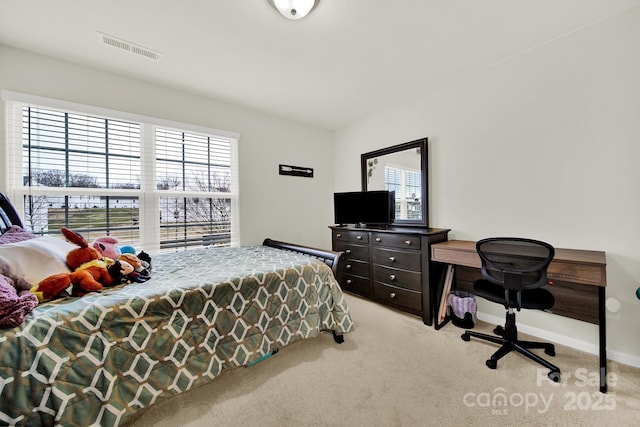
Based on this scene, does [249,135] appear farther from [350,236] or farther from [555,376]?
[555,376]

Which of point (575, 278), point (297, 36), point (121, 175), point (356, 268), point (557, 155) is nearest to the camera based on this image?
point (575, 278)

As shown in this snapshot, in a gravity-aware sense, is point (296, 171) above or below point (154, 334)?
above

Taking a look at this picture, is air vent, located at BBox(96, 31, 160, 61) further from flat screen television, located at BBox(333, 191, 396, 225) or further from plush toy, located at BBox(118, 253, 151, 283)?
flat screen television, located at BBox(333, 191, 396, 225)

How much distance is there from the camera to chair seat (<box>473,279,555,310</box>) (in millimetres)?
1667

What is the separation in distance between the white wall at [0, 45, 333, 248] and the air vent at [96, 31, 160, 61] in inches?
22.5

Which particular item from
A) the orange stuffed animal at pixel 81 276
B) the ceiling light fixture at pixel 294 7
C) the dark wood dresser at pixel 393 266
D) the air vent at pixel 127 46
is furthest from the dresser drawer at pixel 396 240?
the air vent at pixel 127 46

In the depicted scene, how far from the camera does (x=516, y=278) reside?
1.67 m

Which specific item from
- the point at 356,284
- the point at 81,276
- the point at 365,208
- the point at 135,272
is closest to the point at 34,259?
the point at 81,276

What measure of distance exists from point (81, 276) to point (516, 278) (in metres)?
2.73

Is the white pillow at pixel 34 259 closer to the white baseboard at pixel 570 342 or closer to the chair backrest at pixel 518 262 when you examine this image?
the chair backrest at pixel 518 262

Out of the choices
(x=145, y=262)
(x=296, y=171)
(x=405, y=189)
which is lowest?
(x=145, y=262)

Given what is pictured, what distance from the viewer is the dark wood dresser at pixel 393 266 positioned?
7.93 ft

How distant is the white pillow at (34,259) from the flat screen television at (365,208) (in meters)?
2.70

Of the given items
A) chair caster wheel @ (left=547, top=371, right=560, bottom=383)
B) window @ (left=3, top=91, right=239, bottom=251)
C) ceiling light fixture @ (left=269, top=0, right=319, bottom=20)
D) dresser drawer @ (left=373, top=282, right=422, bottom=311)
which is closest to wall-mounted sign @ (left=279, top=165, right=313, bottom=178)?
window @ (left=3, top=91, right=239, bottom=251)
